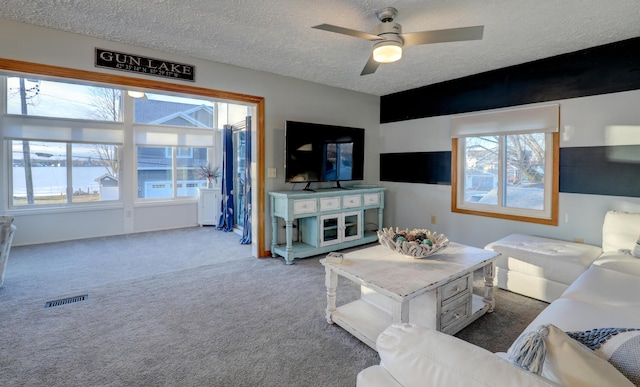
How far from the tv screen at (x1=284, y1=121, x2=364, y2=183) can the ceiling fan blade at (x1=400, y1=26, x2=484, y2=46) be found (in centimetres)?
196

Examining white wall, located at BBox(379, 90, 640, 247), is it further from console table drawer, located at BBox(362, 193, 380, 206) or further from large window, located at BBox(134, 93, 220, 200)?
large window, located at BBox(134, 93, 220, 200)

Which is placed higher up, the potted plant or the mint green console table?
the potted plant

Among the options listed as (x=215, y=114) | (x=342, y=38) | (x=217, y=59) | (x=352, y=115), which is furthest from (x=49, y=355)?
(x=215, y=114)

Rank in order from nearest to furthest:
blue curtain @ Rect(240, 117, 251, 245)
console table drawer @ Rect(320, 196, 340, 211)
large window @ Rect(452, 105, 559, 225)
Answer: large window @ Rect(452, 105, 559, 225)
console table drawer @ Rect(320, 196, 340, 211)
blue curtain @ Rect(240, 117, 251, 245)

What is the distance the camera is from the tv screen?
4055 mm

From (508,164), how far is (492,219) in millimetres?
731

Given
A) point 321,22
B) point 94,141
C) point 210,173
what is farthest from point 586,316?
point 94,141

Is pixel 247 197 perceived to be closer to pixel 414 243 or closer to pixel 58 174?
pixel 414 243

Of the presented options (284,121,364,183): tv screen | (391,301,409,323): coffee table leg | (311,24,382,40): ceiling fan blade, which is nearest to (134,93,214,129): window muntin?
(284,121,364,183): tv screen

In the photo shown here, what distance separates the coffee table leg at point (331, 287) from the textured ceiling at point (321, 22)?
2.04 m

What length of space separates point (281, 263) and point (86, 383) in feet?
7.52

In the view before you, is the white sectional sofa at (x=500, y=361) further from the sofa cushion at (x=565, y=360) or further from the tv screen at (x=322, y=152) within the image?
the tv screen at (x=322, y=152)

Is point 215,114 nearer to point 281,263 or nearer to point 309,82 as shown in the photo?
point 309,82

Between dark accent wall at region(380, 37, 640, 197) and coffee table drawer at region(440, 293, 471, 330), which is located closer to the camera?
coffee table drawer at region(440, 293, 471, 330)
